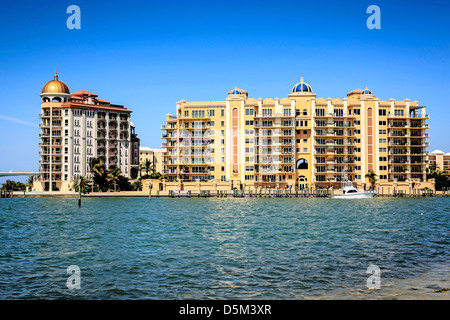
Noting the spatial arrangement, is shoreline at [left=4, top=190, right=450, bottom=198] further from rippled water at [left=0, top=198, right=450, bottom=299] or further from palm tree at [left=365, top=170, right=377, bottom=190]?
rippled water at [left=0, top=198, right=450, bottom=299]

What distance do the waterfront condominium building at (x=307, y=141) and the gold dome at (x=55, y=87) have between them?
4274cm

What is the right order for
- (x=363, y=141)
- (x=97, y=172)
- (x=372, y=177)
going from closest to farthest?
(x=97, y=172), (x=372, y=177), (x=363, y=141)

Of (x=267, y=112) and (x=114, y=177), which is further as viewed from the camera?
(x=114, y=177)

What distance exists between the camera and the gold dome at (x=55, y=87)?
143250 millimetres

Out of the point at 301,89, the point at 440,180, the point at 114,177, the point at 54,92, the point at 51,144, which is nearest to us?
the point at 114,177

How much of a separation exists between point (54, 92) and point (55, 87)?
1.81 m

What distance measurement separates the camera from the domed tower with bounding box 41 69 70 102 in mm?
142875

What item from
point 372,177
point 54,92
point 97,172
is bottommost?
point 372,177

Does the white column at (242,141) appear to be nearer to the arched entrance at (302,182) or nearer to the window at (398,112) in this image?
the arched entrance at (302,182)

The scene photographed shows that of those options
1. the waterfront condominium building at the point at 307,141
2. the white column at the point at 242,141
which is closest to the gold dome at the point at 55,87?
the waterfront condominium building at the point at 307,141

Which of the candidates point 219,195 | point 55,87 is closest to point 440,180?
point 219,195

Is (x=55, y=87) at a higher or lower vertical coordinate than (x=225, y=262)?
higher

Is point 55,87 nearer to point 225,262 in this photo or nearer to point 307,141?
point 307,141

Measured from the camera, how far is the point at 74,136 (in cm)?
14025
